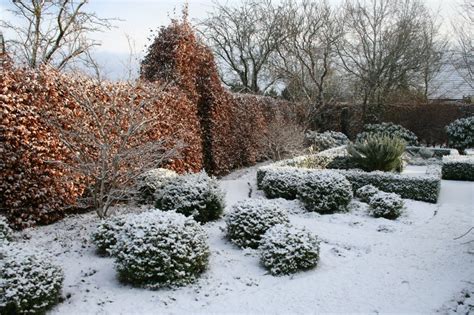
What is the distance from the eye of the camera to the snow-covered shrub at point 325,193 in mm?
7215

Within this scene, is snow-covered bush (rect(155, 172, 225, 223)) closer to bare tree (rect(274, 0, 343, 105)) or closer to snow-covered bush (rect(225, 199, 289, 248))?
snow-covered bush (rect(225, 199, 289, 248))

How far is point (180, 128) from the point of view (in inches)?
367

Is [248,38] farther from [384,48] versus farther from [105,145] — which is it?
[105,145]

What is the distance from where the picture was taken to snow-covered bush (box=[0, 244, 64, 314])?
11.8ft

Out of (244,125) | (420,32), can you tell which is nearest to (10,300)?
(244,125)

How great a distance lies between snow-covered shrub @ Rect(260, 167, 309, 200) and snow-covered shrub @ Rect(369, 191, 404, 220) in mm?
1414

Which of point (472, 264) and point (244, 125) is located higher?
point (244, 125)

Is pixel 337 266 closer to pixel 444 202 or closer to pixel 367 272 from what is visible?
pixel 367 272

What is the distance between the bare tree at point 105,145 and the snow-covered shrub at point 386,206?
3472 millimetres

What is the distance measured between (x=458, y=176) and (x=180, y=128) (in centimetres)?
738

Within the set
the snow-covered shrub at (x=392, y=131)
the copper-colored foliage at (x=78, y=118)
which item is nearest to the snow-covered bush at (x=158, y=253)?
the copper-colored foliage at (x=78, y=118)

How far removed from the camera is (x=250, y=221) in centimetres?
560

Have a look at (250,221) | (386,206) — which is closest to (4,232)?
(250,221)

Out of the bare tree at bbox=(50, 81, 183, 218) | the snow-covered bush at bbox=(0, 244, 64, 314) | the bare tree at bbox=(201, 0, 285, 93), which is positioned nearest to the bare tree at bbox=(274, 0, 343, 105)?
the bare tree at bbox=(201, 0, 285, 93)
